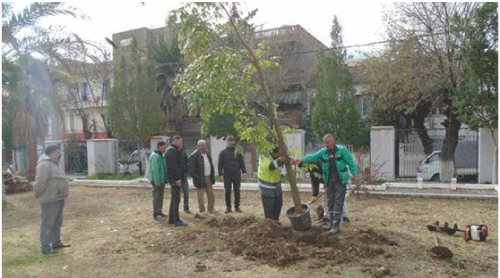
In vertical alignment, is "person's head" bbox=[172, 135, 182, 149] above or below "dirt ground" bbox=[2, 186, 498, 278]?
above

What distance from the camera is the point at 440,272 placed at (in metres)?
5.07

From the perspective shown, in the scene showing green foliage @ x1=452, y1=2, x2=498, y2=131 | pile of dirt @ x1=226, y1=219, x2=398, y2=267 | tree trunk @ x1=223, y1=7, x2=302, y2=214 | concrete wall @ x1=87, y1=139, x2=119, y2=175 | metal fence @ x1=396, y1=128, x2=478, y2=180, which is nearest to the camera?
pile of dirt @ x1=226, y1=219, x2=398, y2=267

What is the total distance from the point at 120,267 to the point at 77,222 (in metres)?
4.00

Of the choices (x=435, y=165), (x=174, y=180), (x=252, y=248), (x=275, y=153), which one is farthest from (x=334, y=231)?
(x=435, y=165)

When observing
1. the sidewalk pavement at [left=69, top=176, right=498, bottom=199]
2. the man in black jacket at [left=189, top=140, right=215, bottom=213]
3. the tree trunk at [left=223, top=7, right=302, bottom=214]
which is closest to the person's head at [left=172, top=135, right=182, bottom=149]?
the man in black jacket at [left=189, top=140, right=215, bottom=213]

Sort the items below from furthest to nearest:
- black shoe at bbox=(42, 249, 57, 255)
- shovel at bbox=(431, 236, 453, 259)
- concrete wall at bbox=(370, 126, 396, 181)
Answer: concrete wall at bbox=(370, 126, 396, 181)
black shoe at bbox=(42, 249, 57, 255)
shovel at bbox=(431, 236, 453, 259)

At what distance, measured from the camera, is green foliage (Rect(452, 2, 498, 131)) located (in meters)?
13.1

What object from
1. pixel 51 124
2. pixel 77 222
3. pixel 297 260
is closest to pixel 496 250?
pixel 297 260

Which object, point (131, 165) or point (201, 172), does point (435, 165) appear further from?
point (131, 165)

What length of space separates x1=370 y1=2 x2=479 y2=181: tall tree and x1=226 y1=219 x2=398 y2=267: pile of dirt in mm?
10166

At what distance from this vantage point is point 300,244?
6215mm

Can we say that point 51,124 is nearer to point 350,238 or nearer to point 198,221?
point 198,221

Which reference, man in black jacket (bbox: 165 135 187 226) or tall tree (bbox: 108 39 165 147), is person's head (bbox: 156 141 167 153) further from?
tall tree (bbox: 108 39 165 147)

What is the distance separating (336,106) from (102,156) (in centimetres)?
1145
